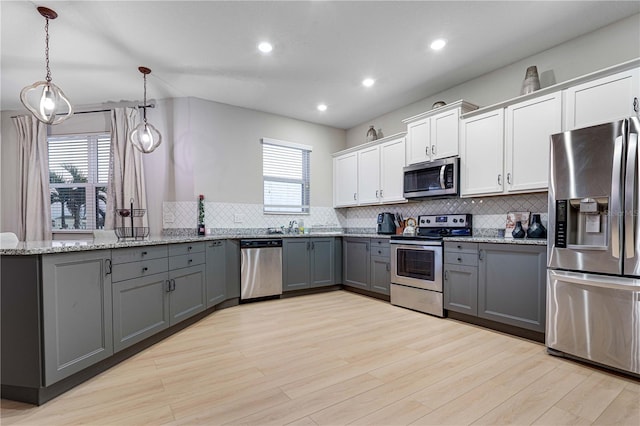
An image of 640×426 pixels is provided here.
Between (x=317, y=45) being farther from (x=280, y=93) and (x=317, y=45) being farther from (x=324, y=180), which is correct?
(x=324, y=180)

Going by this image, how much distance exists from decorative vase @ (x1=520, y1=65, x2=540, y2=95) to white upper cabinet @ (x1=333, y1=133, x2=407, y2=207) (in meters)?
1.54

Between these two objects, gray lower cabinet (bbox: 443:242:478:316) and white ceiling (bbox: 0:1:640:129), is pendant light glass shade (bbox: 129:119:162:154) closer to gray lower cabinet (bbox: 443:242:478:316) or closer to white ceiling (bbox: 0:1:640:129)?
white ceiling (bbox: 0:1:640:129)

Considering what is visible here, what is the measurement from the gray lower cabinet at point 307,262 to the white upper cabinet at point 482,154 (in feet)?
6.91

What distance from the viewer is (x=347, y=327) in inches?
122

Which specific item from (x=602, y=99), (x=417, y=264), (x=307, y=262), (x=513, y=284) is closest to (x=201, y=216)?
(x=307, y=262)

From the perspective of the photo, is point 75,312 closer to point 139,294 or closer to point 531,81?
point 139,294

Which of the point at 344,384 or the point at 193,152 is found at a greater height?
the point at 193,152

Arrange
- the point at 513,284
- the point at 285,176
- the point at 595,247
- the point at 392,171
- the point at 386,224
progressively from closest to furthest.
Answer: the point at 595,247, the point at 513,284, the point at 392,171, the point at 386,224, the point at 285,176

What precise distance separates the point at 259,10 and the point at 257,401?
9.45ft

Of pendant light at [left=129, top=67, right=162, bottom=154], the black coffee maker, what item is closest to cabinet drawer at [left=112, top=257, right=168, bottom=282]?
pendant light at [left=129, top=67, right=162, bottom=154]

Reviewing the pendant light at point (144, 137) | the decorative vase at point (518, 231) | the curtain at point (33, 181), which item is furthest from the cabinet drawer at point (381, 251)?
the curtain at point (33, 181)

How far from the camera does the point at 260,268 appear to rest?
162 inches

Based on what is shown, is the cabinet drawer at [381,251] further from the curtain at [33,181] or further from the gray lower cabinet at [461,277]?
the curtain at [33,181]

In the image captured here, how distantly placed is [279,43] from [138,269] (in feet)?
7.96
